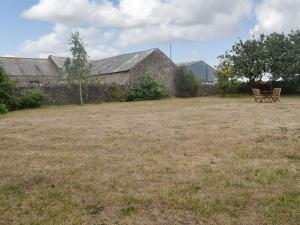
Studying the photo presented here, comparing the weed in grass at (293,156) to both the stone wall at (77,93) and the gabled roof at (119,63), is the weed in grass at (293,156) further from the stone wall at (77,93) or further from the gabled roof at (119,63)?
the gabled roof at (119,63)

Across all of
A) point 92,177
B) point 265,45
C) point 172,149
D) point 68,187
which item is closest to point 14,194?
point 68,187

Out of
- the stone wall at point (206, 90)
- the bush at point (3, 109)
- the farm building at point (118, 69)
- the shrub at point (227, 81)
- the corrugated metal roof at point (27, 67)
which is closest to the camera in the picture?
the bush at point (3, 109)

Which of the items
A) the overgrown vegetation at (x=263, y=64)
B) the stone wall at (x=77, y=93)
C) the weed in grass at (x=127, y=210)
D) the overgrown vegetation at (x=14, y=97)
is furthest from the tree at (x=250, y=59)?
the weed in grass at (x=127, y=210)

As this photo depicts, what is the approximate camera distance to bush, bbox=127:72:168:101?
99.2 feet

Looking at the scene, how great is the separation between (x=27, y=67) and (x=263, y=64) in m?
25.3

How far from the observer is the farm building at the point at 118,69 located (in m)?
33.0

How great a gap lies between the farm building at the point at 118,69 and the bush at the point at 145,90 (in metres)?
1.52

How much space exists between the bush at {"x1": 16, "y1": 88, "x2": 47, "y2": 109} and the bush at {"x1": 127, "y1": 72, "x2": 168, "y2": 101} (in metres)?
8.16

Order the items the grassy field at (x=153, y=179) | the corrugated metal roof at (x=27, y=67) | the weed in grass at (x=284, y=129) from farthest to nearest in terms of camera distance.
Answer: the corrugated metal roof at (x=27, y=67) → the weed in grass at (x=284, y=129) → the grassy field at (x=153, y=179)

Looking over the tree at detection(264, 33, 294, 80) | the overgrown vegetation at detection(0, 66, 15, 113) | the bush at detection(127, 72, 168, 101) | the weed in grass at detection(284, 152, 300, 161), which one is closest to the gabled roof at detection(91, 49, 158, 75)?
the bush at detection(127, 72, 168, 101)

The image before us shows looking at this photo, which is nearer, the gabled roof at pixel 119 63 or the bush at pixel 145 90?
the bush at pixel 145 90

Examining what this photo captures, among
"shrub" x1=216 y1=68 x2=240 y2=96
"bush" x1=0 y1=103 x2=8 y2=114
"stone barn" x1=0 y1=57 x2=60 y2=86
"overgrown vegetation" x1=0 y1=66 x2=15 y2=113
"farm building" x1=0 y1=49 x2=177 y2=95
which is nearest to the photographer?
"bush" x1=0 y1=103 x2=8 y2=114

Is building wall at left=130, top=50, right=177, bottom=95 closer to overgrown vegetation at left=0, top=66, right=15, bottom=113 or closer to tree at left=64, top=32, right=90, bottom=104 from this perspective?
tree at left=64, top=32, right=90, bottom=104

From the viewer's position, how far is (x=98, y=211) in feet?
13.8
